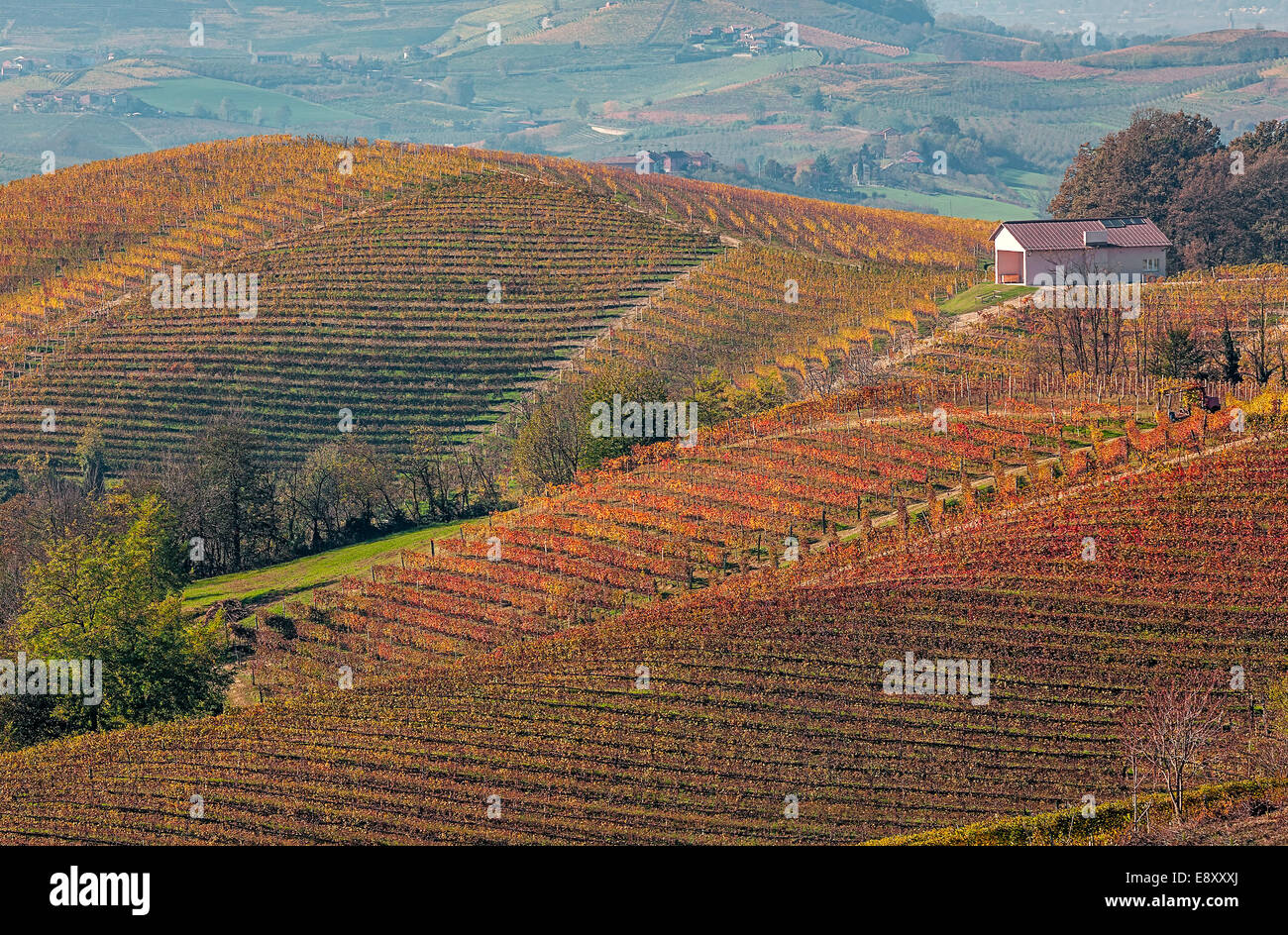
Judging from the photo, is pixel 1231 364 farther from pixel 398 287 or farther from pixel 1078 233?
pixel 398 287

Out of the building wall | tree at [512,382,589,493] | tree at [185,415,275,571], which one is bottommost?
tree at [185,415,275,571]

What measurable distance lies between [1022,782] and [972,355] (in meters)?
33.9

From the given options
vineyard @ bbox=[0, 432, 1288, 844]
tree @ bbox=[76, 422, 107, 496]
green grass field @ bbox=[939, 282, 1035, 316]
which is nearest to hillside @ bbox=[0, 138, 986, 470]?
tree @ bbox=[76, 422, 107, 496]

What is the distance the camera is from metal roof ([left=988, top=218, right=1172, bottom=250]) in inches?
3091

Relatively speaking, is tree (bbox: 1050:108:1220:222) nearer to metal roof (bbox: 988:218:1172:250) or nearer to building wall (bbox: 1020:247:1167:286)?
metal roof (bbox: 988:218:1172:250)

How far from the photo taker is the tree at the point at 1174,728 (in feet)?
104

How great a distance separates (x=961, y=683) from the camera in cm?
3953

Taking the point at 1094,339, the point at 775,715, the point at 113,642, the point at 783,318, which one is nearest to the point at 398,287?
the point at 783,318

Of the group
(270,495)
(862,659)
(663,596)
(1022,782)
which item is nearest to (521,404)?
(270,495)

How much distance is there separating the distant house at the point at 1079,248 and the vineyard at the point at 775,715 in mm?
32952

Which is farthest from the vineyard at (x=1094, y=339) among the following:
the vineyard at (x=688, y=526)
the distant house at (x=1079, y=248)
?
the vineyard at (x=688, y=526)

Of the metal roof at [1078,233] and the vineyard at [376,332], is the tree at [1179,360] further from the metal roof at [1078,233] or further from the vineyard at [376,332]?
the vineyard at [376,332]
